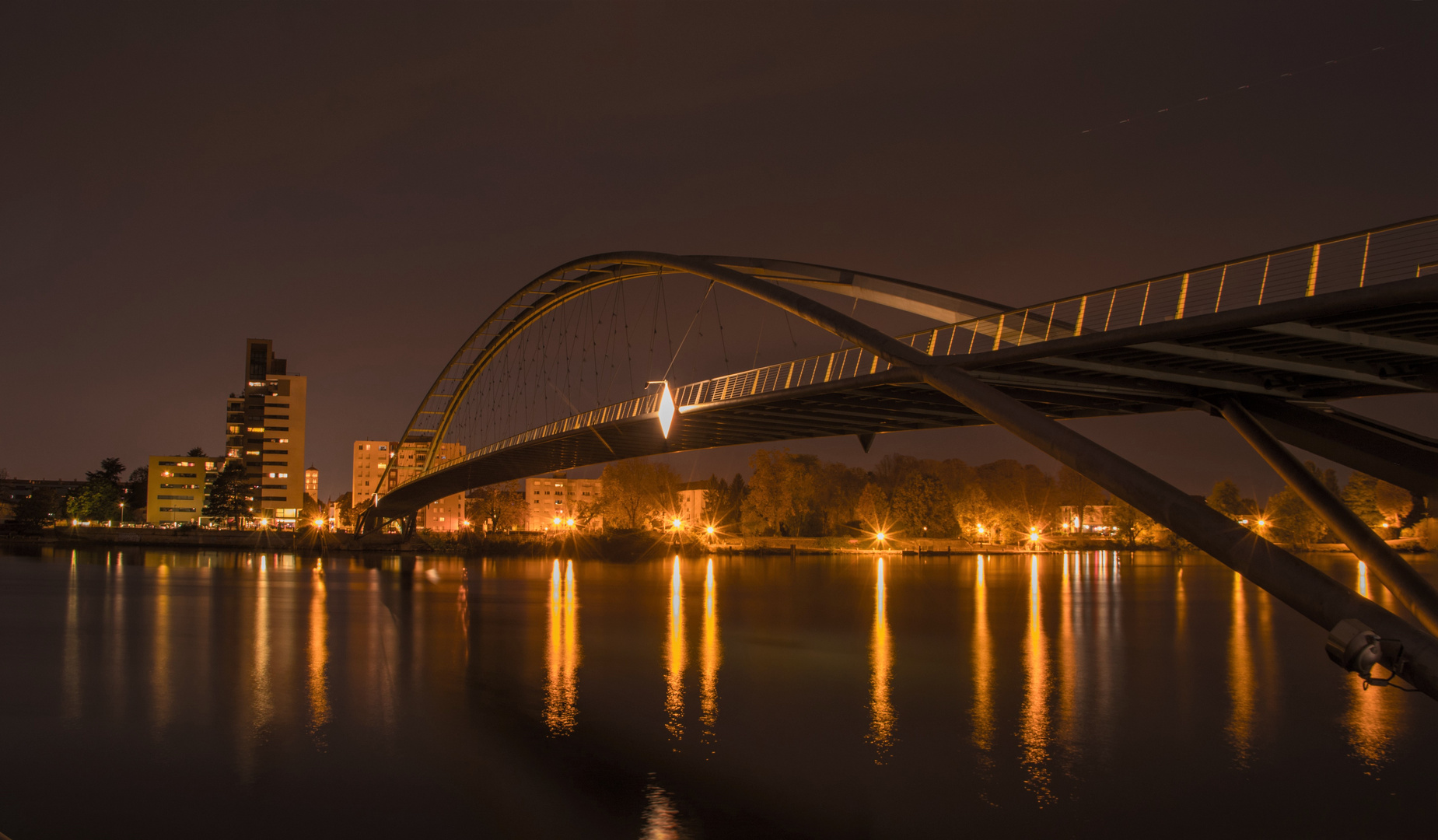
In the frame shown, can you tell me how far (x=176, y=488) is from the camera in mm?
129750

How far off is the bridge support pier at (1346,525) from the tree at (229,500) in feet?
364

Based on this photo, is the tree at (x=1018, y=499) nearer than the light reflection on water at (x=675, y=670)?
No

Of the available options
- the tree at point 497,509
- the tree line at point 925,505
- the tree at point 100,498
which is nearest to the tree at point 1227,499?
the tree line at point 925,505

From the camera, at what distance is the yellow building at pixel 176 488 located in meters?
128

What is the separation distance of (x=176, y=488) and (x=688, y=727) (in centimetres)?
14053

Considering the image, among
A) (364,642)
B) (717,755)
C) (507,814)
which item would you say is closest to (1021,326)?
(717,755)

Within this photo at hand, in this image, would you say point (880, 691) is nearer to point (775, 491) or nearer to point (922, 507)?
point (775, 491)

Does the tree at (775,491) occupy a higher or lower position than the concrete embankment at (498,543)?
Answer: higher

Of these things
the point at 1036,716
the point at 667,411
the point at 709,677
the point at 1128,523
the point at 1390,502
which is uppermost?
the point at 667,411

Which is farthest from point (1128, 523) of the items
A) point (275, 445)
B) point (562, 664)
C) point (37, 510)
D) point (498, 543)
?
point (37, 510)

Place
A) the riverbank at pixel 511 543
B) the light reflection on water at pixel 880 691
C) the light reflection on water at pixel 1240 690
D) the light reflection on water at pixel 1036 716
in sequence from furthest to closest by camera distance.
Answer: the riverbank at pixel 511 543, the light reflection on water at pixel 1240 690, the light reflection on water at pixel 880 691, the light reflection on water at pixel 1036 716

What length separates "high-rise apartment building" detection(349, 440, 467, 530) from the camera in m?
80.8

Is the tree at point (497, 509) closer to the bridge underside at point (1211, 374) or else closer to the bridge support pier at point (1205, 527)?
the bridge underside at point (1211, 374)

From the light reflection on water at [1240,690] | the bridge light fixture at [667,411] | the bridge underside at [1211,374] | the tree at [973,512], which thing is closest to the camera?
the bridge underside at [1211,374]
